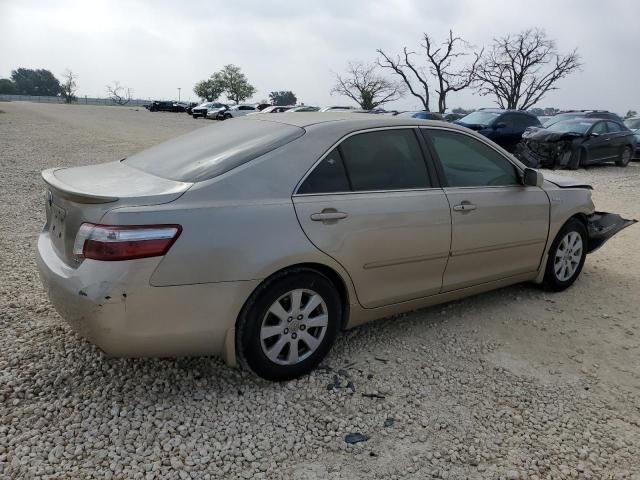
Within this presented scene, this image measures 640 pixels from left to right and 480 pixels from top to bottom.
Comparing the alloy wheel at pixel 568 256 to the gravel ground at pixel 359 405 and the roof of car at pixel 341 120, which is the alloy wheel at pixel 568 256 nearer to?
the gravel ground at pixel 359 405

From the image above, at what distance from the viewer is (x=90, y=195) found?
264 cm

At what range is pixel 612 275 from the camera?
5.25 metres

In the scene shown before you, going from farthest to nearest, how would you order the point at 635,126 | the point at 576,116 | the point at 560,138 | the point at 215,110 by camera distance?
the point at 215,110
the point at 635,126
the point at 576,116
the point at 560,138

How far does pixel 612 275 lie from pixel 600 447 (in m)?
3.09

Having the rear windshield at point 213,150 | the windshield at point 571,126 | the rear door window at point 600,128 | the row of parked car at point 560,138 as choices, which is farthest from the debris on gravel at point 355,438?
the rear door window at point 600,128

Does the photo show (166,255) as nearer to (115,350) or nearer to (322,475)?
(115,350)

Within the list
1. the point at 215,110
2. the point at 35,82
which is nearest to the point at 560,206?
the point at 215,110

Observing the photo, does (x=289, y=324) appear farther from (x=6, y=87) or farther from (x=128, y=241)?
(x=6, y=87)

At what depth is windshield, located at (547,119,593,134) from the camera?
14.4m

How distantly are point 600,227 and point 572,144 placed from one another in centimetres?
993

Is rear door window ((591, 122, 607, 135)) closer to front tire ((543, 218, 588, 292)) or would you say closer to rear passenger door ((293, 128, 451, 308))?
front tire ((543, 218, 588, 292))

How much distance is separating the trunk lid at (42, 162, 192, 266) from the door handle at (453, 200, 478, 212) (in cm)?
183

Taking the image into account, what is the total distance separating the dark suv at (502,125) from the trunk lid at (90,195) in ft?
47.4

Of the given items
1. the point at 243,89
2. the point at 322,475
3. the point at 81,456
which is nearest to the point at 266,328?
the point at 322,475
